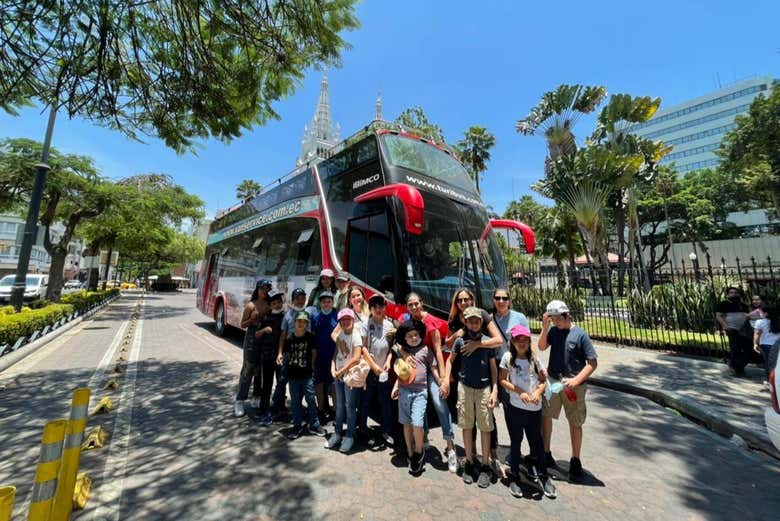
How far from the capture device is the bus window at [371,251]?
16.2 ft

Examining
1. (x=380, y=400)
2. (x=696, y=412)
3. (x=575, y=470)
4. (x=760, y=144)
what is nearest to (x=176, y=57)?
(x=380, y=400)

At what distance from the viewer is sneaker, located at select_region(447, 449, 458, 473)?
3.45 m

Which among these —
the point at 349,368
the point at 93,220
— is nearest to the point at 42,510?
the point at 349,368

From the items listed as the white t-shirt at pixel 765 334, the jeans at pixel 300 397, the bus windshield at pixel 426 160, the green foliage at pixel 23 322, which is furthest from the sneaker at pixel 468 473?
the green foliage at pixel 23 322

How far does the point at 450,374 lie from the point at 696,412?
4.53 metres

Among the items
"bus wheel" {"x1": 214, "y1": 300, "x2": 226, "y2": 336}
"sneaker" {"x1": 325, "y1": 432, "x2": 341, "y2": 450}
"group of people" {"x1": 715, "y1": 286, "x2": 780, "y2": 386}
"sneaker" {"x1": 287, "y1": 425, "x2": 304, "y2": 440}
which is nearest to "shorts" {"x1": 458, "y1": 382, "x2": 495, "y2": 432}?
"sneaker" {"x1": 325, "y1": 432, "x2": 341, "y2": 450}

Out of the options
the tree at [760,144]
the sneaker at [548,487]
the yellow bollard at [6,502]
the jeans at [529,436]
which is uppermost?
the tree at [760,144]

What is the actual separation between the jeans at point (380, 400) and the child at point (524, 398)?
1.38 meters

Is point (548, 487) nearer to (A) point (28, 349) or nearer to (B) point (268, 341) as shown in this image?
(B) point (268, 341)

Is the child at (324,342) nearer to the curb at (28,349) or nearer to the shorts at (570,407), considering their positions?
the shorts at (570,407)

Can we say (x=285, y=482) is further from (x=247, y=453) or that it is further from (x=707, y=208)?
(x=707, y=208)

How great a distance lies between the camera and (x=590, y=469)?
3.59 m

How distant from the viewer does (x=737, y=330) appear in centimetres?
694

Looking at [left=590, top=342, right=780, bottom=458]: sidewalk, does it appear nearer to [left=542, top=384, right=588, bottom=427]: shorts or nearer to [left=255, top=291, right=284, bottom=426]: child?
[left=542, top=384, right=588, bottom=427]: shorts
